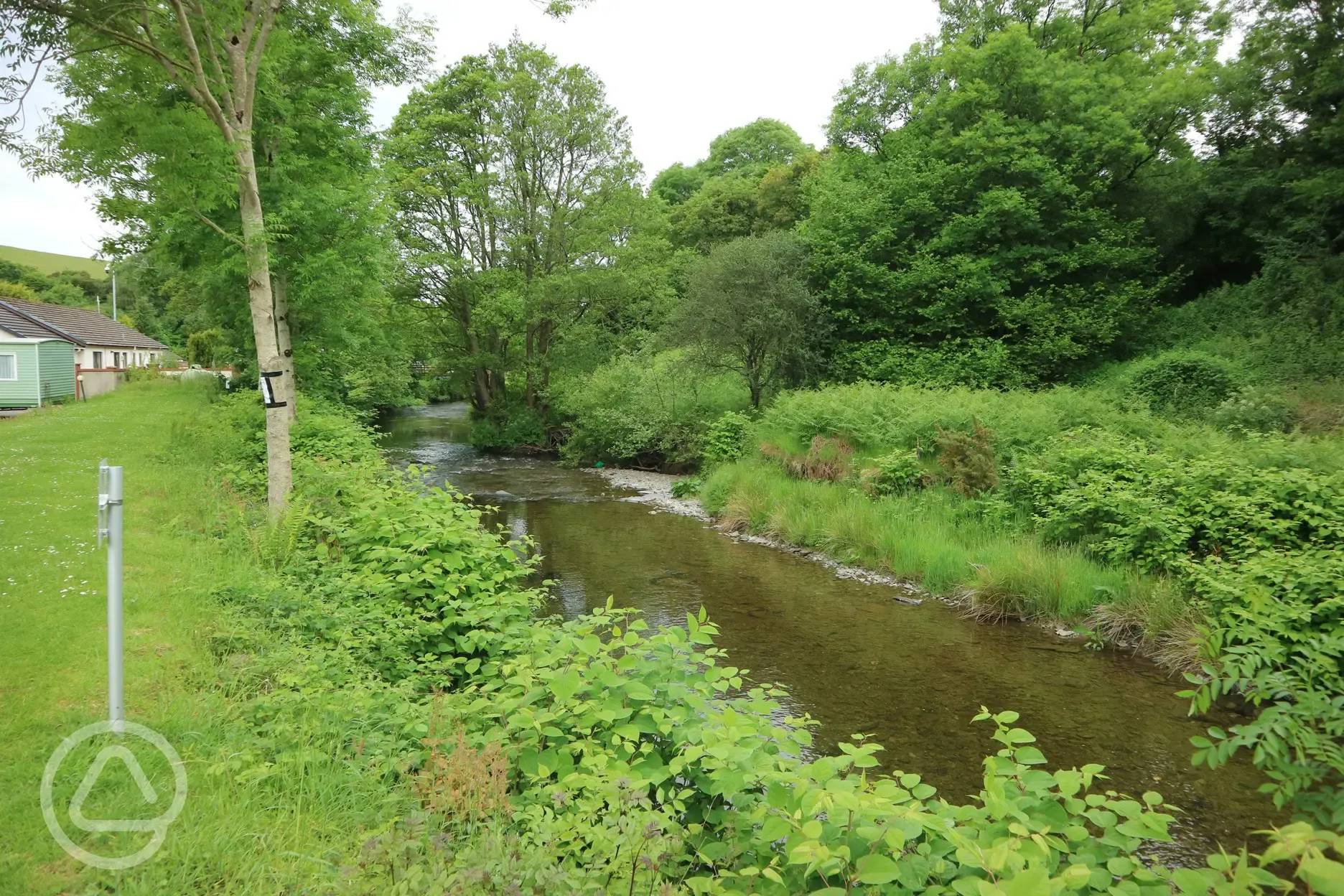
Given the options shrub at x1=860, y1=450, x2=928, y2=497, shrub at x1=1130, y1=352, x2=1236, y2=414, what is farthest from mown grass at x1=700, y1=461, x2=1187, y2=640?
shrub at x1=1130, y1=352, x2=1236, y2=414

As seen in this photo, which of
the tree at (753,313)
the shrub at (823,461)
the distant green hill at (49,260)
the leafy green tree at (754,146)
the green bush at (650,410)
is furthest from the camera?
the distant green hill at (49,260)

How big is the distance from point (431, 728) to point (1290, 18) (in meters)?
25.9

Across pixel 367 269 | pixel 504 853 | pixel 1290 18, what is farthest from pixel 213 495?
pixel 1290 18

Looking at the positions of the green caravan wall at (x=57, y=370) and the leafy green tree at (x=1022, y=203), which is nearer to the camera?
the leafy green tree at (x=1022, y=203)

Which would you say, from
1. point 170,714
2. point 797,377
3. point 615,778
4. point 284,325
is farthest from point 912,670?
point 797,377

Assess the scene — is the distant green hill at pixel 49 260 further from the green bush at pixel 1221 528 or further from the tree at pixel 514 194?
the green bush at pixel 1221 528

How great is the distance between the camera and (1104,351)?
21688 mm

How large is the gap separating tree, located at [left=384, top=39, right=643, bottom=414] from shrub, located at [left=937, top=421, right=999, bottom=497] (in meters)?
17.7

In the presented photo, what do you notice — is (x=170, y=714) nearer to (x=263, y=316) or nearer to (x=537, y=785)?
(x=537, y=785)

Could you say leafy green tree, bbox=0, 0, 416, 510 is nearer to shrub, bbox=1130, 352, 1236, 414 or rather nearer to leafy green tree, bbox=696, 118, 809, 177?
shrub, bbox=1130, 352, 1236, 414

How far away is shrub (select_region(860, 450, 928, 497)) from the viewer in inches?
544

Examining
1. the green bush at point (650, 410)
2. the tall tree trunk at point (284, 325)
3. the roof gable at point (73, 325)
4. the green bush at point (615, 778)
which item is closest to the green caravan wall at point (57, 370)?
the roof gable at point (73, 325)

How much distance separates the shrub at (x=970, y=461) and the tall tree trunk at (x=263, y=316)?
10.7 meters

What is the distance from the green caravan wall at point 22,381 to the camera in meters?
24.1
